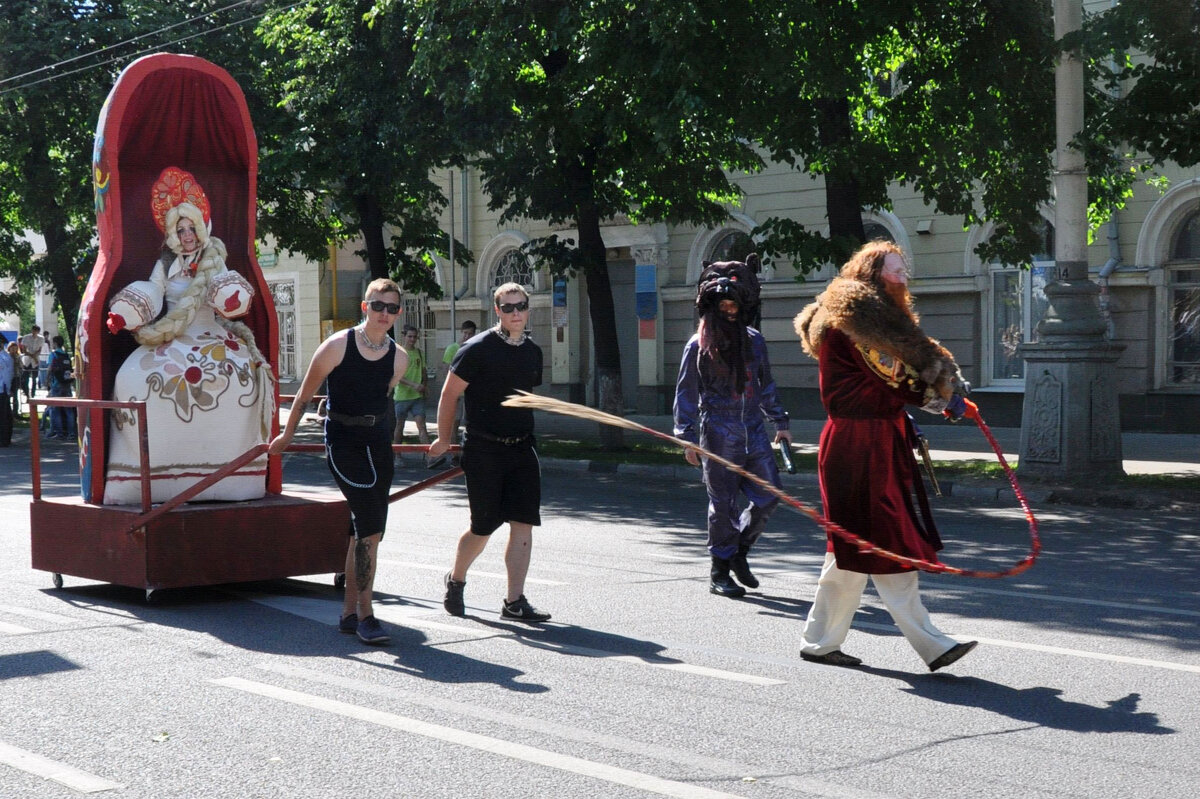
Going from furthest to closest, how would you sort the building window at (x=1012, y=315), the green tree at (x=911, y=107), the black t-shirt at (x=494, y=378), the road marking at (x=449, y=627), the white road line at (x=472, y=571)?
the building window at (x=1012, y=315)
the green tree at (x=911, y=107)
the white road line at (x=472, y=571)
the black t-shirt at (x=494, y=378)
the road marking at (x=449, y=627)

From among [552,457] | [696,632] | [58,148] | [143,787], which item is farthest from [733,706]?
[58,148]

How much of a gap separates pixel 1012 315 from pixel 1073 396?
8.83 meters

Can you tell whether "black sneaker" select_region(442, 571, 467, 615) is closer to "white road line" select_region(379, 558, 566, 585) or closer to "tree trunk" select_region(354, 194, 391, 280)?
"white road line" select_region(379, 558, 566, 585)

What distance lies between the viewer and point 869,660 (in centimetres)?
658

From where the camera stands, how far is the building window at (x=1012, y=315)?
22.3 metres

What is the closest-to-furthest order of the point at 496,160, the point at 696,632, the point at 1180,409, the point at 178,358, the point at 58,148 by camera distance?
the point at 696,632 → the point at 178,358 → the point at 496,160 → the point at 1180,409 → the point at 58,148

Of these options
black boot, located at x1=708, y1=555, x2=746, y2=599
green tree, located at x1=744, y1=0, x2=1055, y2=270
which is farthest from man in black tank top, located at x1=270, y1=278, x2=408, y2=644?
green tree, located at x1=744, y1=0, x2=1055, y2=270

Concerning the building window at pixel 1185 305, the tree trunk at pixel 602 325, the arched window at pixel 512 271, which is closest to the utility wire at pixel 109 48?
the tree trunk at pixel 602 325

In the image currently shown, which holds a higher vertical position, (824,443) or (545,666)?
(824,443)

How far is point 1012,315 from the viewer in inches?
893

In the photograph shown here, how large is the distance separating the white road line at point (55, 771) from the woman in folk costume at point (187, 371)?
349cm

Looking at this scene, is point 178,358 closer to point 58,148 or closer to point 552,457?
point 552,457

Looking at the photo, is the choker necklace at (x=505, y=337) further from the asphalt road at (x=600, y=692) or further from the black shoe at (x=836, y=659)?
the black shoe at (x=836, y=659)

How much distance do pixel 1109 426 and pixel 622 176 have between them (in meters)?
7.34
